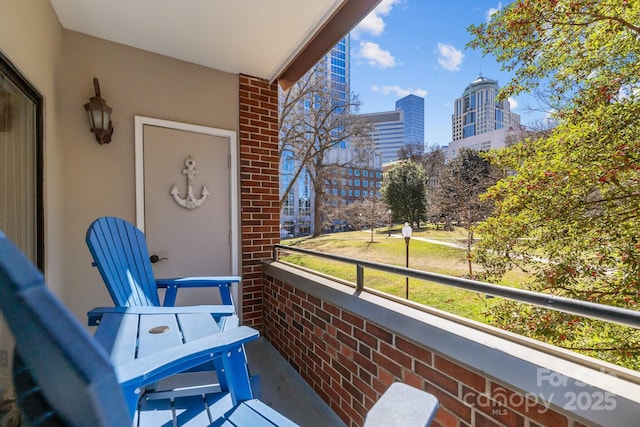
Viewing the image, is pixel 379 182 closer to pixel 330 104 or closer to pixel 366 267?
pixel 330 104

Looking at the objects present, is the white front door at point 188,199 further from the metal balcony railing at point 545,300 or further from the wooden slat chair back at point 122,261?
the metal balcony railing at point 545,300

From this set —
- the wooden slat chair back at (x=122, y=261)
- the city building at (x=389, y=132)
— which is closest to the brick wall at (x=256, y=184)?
the wooden slat chair back at (x=122, y=261)

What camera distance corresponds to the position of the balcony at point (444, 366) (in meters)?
0.77

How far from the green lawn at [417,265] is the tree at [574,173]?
406mm

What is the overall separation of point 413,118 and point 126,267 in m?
5.53

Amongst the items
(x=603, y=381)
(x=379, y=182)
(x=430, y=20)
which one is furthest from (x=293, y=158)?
(x=603, y=381)

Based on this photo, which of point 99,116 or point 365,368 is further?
point 99,116

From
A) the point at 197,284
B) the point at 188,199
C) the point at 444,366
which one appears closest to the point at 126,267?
the point at 197,284

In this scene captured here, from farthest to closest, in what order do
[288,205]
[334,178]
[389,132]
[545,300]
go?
1. [334,178]
2. [288,205]
3. [389,132]
4. [545,300]

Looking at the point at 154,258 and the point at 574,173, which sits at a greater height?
the point at 574,173

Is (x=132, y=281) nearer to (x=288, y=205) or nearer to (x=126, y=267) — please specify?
(x=126, y=267)

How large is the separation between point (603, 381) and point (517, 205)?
82.3 inches

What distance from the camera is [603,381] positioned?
Answer: 0.75m

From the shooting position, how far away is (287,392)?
2.02m
